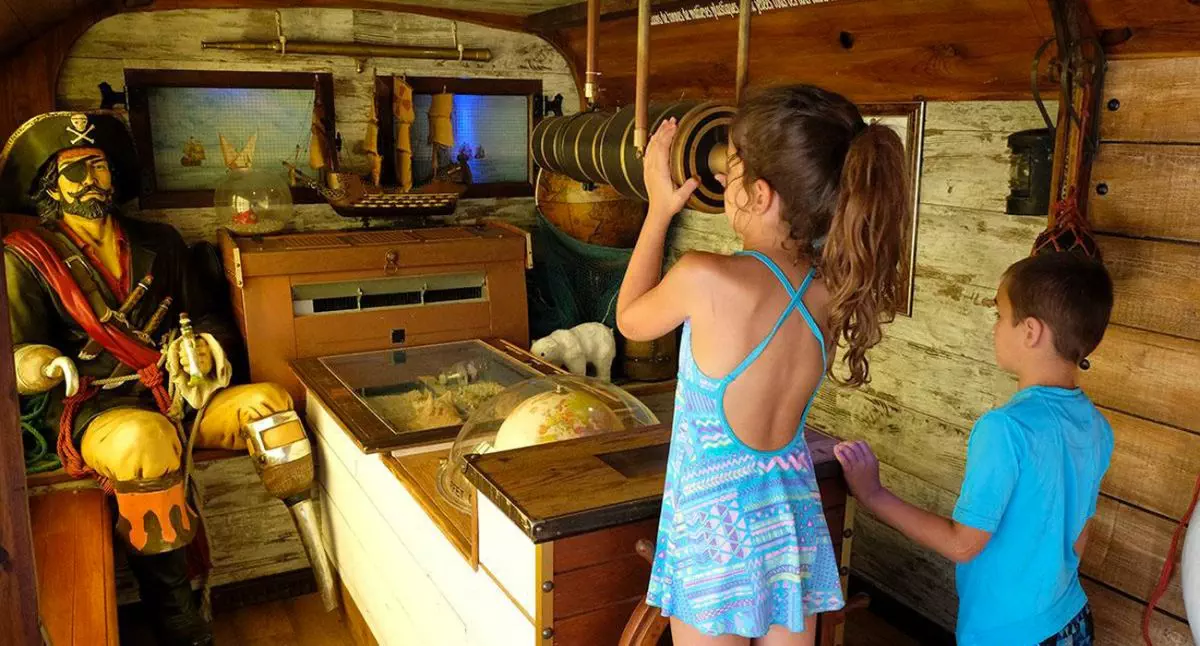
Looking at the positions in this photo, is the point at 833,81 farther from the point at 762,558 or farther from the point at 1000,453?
the point at 762,558

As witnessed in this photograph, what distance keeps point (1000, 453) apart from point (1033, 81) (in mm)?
→ 1099

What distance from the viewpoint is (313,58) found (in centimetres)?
414

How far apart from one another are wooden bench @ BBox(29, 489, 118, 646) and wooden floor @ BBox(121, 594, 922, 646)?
1.81ft

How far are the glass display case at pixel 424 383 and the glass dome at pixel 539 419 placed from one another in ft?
0.85

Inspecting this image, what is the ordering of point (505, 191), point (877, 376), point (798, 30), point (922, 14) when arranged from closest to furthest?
point (922, 14) < point (798, 30) < point (877, 376) < point (505, 191)

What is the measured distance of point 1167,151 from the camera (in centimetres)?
236

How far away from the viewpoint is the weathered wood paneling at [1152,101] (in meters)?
2.29

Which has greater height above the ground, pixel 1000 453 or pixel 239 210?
pixel 239 210

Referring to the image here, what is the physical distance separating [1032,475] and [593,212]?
2.82 metres

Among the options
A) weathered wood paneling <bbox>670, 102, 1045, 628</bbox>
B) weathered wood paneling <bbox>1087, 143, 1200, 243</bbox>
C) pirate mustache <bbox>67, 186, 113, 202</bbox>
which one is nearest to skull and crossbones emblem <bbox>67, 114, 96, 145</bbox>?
pirate mustache <bbox>67, 186, 113, 202</bbox>

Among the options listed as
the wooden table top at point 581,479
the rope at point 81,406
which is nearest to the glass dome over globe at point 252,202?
the rope at point 81,406

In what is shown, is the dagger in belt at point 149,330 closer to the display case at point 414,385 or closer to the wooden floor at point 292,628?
the display case at point 414,385

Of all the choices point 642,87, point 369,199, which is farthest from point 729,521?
point 369,199

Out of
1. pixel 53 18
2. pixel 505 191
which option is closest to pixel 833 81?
pixel 505 191
